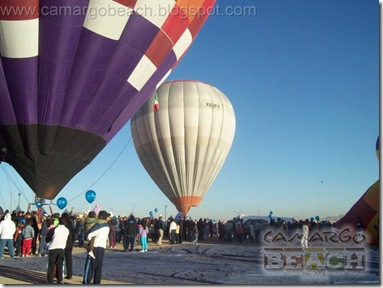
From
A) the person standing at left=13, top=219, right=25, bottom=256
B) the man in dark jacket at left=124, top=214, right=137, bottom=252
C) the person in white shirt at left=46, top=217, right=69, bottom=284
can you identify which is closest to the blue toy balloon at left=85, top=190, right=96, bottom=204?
the man in dark jacket at left=124, top=214, right=137, bottom=252

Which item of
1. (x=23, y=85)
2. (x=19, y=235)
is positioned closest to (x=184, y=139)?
(x=19, y=235)

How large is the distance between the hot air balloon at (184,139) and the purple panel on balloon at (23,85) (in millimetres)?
11716

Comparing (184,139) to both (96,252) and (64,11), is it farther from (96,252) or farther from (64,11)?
(96,252)

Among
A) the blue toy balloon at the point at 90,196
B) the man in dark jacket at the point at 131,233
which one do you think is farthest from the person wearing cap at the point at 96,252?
the blue toy balloon at the point at 90,196

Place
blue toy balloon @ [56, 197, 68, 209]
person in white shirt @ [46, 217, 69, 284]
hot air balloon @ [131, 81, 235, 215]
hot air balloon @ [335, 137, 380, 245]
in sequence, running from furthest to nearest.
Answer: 1. hot air balloon @ [131, 81, 235, 215]
2. blue toy balloon @ [56, 197, 68, 209]
3. hot air balloon @ [335, 137, 380, 245]
4. person in white shirt @ [46, 217, 69, 284]

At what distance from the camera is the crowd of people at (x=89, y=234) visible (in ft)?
20.3

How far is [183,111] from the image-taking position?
21.2 m

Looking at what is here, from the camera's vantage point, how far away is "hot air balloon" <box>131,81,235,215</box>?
21156mm

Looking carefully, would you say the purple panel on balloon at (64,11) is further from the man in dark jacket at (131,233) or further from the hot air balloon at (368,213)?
the hot air balloon at (368,213)

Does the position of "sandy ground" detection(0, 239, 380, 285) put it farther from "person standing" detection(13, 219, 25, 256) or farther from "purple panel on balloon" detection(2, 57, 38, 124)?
"purple panel on balloon" detection(2, 57, 38, 124)

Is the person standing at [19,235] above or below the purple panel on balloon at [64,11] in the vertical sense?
below


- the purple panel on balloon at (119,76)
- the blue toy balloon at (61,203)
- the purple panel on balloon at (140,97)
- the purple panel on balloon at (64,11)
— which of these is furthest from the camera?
the blue toy balloon at (61,203)

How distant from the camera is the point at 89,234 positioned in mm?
6098

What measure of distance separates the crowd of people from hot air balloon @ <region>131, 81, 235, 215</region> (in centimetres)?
249
